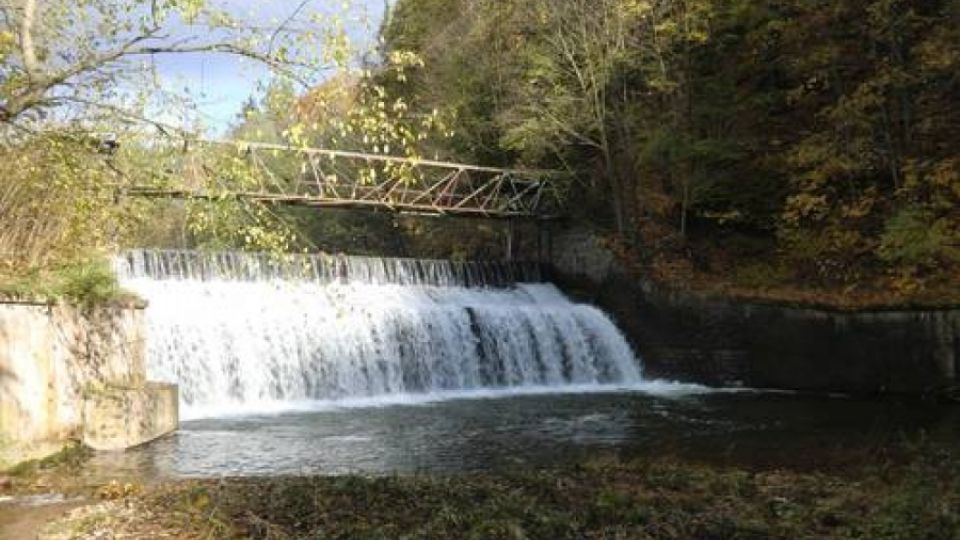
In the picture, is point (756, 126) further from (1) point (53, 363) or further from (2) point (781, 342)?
(1) point (53, 363)

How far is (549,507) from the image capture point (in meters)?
5.56

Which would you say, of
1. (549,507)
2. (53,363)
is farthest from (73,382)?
(549,507)

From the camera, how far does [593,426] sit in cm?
1240

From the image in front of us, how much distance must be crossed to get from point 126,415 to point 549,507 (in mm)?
6394

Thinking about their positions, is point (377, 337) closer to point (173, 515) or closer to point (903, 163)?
point (903, 163)

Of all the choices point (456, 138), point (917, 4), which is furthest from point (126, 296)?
point (456, 138)

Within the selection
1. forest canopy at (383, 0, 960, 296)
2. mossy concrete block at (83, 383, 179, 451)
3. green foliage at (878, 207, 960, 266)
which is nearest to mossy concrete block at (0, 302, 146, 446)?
mossy concrete block at (83, 383, 179, 451)

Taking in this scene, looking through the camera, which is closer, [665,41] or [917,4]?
[917,4]

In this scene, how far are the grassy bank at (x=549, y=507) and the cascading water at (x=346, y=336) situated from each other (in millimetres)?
8341

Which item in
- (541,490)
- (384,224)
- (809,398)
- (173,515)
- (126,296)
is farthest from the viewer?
(384,224)

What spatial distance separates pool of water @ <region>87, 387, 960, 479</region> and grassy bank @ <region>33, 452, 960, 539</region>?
1.97 meters

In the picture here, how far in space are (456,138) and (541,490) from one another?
2096cm

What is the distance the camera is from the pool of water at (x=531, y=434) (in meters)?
9.58

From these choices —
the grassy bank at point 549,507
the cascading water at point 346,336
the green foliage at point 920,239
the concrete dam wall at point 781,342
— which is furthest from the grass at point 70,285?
the green foliage at point 920,239
